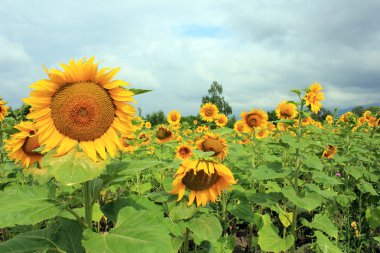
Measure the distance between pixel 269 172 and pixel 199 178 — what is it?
3.60ft

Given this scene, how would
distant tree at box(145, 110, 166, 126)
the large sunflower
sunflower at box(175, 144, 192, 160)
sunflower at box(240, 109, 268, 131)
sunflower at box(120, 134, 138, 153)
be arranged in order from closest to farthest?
the large sunflower → sunflower at box(120, 134, 138, 153) → sunflower at box(175, 144, 192, 160) → sunflower at box(240, 109, 268, 131) → distant tree at box(145, 110, 166, 126)

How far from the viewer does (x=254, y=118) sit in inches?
266

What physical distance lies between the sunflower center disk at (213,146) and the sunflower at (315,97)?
1.56 m

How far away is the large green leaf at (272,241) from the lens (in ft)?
11.4

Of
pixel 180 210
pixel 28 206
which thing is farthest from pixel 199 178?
pixel 28 206

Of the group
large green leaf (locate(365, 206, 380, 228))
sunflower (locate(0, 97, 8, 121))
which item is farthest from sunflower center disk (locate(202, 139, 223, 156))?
sunflower (locate(0, 97, 8, 121))

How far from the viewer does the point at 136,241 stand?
5.02ft

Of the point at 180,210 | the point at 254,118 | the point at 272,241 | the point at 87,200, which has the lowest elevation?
the point at 272,241

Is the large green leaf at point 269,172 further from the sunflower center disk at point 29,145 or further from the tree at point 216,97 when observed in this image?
the tree at point 216,97

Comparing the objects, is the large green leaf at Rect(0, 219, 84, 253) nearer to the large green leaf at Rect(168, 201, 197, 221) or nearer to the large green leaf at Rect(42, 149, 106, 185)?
the large green leaf at Rect(42, 149, 106, 185)

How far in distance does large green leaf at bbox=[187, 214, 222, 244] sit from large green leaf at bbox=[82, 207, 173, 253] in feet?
3.21

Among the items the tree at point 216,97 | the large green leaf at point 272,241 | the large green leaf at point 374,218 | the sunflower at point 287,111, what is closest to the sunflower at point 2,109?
the large green leaf at point 272,241

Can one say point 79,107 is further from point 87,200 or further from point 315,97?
point 315,97

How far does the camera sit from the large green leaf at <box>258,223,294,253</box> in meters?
3.46
